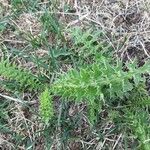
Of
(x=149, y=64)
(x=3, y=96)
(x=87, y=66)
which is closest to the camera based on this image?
(x=149, y=64)

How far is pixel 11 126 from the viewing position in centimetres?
254

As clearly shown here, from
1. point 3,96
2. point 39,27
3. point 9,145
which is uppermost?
point 39,27

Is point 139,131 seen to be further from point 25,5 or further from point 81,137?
point 25,5

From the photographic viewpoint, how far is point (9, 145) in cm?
250

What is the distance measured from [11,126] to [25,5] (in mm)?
798

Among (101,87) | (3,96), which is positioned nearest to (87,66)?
(101,87)

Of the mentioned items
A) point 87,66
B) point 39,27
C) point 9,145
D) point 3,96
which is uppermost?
point 39,27

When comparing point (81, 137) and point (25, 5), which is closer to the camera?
point (81, 137)

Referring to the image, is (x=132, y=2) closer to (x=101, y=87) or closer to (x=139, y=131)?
(x=101, y=87)

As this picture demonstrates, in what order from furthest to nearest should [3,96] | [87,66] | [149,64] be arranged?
[3,96], [87,66], [149,64]

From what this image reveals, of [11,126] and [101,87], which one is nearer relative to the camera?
[101,87]

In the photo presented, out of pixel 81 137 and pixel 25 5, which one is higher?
pixel 25 5

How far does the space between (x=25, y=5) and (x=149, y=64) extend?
3.23 feet

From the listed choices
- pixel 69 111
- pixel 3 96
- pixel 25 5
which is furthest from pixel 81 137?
pixel 25 5
